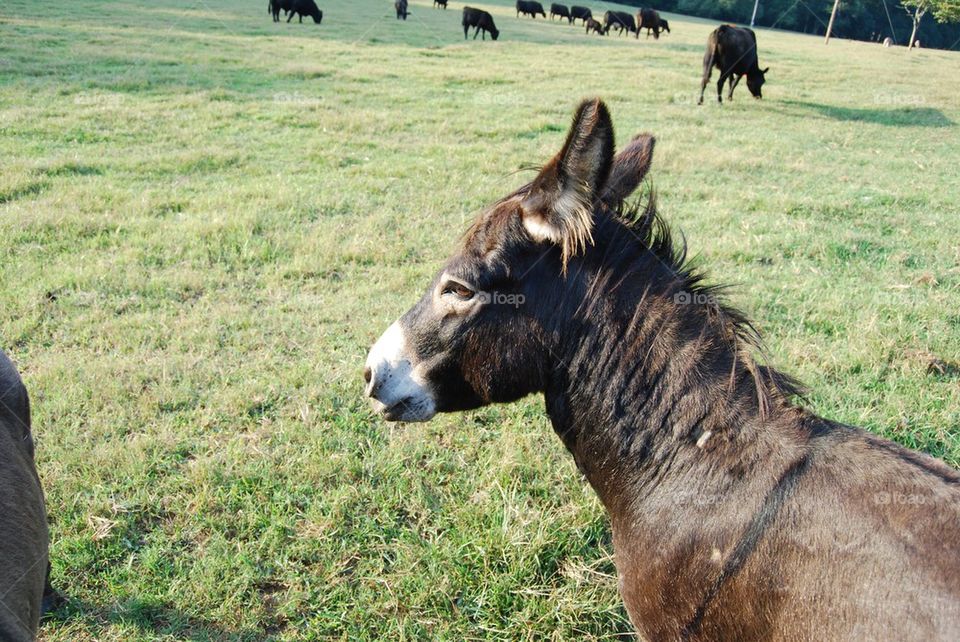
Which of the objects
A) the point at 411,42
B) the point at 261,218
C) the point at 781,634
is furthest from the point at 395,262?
the point at 411,42

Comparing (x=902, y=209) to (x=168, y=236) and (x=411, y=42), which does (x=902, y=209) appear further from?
(x=411, y=42)

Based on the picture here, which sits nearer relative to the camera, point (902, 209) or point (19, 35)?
point (902, 209)

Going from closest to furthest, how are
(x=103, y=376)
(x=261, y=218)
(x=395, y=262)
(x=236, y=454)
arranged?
Answer: 1. (x=236, y=454)
2. (x=103, y=376)
3. (x=395, y=262)
4. (x=261, y=218)

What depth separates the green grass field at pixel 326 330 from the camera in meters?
3.08

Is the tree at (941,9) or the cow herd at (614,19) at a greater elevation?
the tree at (941,9)

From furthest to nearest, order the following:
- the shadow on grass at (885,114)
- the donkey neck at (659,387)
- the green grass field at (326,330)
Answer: the shadow on grass at (885,114)
the green grass field at (326,330)
the donkey neck at (659,387)

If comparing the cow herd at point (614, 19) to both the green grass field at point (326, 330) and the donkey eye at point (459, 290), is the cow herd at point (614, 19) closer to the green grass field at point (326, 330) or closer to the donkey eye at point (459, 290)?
the green grass field at point (326, 330)

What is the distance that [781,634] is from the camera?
1.86 metres

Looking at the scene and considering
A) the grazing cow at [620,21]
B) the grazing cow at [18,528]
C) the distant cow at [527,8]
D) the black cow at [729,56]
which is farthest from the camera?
the distant cow at [527,8]

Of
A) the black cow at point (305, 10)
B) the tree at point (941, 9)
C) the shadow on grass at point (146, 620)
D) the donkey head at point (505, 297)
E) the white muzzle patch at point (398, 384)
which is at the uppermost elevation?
the tree at point (941, 9)

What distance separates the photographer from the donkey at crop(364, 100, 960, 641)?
71.3 inches

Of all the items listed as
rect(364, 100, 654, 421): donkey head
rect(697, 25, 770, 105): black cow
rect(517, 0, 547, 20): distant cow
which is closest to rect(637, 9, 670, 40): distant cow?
rect(517, 0, 547, 20): distant cow

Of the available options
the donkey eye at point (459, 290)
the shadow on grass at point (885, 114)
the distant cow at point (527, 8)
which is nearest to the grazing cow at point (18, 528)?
the donkey eye at point (459, 290)

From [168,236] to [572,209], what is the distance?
234 inches
